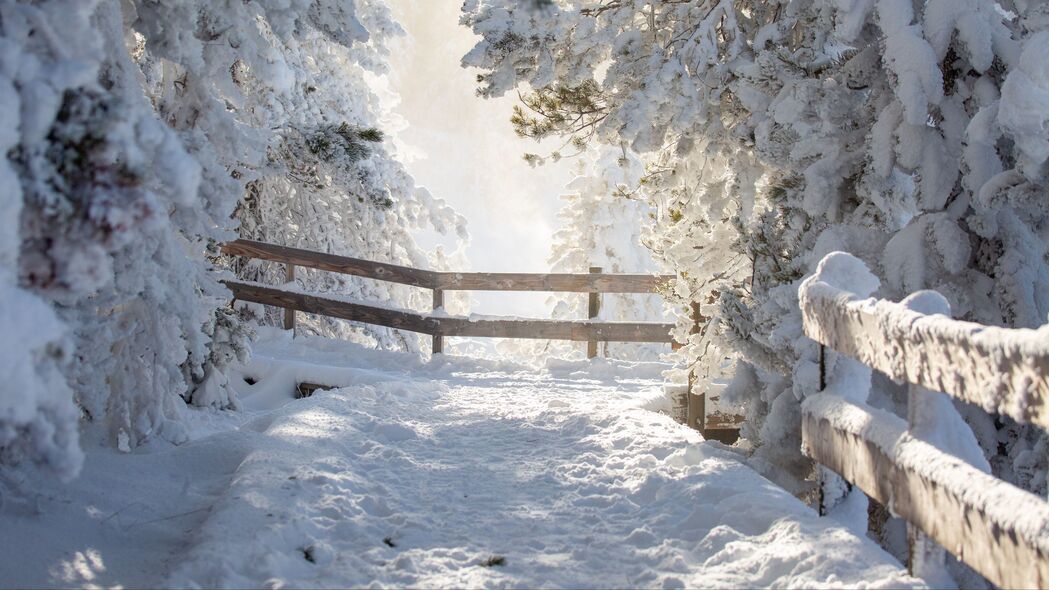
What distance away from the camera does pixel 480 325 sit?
11883mm

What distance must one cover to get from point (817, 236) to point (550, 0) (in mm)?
3640

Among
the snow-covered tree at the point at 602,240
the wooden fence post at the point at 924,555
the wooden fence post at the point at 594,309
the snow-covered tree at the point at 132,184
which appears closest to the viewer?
the snow-covered tree at the point at 132,184

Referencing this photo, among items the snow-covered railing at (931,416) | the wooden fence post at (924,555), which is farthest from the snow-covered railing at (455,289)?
the wooden fence post at (924,555)

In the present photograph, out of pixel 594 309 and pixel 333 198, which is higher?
pixel 333 198

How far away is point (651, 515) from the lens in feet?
13.6

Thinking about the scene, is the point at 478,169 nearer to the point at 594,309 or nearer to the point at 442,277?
the point at 594,309

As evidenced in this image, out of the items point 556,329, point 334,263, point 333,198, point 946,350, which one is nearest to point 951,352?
A: point 946,350

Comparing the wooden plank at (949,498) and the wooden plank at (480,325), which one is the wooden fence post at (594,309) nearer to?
the wooden plank at (480,325)

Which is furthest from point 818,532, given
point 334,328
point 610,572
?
point 334,328

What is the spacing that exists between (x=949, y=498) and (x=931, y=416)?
40 centimetres

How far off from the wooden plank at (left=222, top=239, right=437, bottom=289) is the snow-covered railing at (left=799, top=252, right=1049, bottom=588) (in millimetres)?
8597

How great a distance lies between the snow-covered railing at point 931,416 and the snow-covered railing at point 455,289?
808 cm

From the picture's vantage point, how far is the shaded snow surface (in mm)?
3311

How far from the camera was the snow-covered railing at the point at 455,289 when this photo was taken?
11875 millimetres
